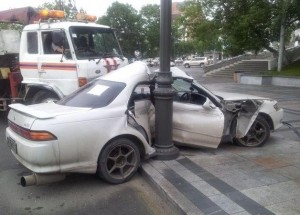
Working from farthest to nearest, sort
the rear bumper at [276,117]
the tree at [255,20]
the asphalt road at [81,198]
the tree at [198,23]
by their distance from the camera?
the tree at [198,23] < the tree at [255,20] < the rear bumper at [276,117] < the asphalt road at [81,198]

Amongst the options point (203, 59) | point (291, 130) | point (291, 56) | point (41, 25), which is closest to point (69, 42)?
point (41, 25)

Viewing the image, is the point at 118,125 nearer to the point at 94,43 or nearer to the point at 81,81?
the point at 81,81

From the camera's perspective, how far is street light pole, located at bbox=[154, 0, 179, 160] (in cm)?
551

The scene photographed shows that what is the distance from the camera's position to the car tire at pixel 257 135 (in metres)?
6.59

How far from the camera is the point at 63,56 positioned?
767 centimetres

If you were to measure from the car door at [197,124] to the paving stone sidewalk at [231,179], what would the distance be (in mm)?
277

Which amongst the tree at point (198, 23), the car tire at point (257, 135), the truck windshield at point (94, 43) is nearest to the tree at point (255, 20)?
the tree at point (198, 23)

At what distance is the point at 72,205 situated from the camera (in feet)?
14.7

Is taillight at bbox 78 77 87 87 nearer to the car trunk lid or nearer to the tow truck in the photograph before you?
the tow truck

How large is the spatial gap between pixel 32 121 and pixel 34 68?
13.5 ft

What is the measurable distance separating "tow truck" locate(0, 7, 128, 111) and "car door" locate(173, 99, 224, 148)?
239 cm

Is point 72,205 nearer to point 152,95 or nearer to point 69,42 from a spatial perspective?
point 152,95

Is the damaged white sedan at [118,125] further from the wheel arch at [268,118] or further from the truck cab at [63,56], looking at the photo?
the truck cab at [63,56]

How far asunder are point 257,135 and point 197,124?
1.47 meters
